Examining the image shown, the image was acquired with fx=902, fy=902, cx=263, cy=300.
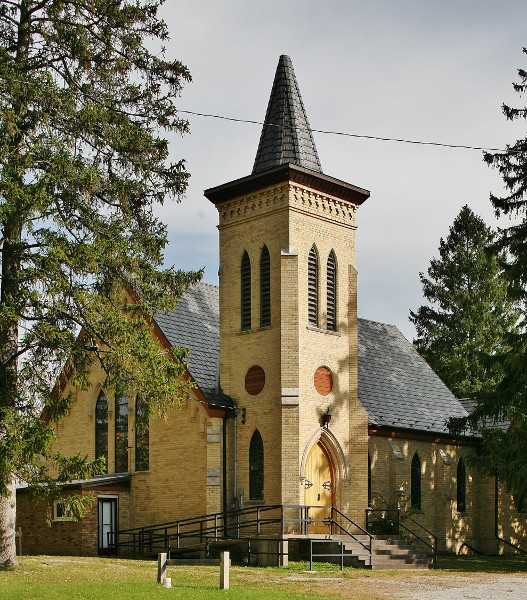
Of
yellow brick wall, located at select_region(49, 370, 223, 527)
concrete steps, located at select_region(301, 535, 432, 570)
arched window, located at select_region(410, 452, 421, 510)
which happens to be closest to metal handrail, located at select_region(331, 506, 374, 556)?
concrete steps, located at select_region(301, 535, 432, 570)

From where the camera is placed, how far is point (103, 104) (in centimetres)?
2075

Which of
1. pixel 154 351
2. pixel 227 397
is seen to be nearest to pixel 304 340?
pixel 227 397

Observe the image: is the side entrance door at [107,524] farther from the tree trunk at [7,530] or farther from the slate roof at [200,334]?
the tree trunk at [7,530]

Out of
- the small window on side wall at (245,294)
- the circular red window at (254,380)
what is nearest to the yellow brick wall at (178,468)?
the circular red window at (254,380)

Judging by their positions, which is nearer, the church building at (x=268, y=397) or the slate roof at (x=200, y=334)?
the church building at (x=268, y=397)

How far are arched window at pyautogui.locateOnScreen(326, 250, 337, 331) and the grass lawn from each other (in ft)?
24.9

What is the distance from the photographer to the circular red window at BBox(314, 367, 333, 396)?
26.7 metres

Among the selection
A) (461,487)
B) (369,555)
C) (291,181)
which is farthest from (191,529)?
(461,487)

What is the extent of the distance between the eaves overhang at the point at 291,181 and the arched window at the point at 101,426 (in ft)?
26.1

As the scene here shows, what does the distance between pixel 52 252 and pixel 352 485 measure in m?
13.0

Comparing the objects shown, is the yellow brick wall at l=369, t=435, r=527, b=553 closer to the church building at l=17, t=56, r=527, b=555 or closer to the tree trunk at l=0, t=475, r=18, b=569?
the church building at l=17, t=56, r=527, b=555

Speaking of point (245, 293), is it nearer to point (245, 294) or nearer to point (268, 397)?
point (245, 294)

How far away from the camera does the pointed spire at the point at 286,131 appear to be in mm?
27484

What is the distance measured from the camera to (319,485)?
26688 millimetres
